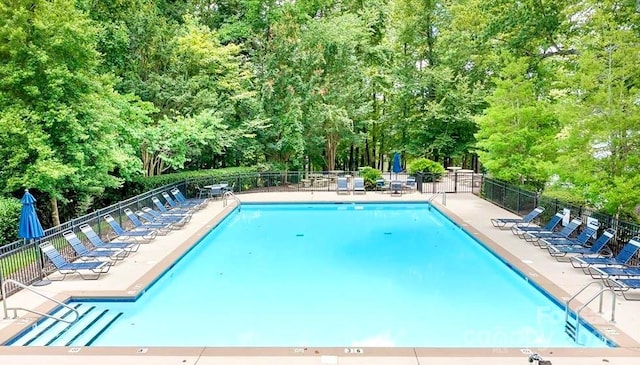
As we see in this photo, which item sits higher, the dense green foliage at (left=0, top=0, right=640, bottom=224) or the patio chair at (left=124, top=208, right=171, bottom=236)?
the dense green foliage at (left=0, top=0, right=640, bottom=224)

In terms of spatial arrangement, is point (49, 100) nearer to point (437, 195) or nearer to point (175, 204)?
point (175, 204)

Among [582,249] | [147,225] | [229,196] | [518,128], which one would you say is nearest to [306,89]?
[229,196]

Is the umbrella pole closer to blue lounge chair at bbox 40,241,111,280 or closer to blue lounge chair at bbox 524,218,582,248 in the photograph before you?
blue lounge chair at bbox 40,241,111,280

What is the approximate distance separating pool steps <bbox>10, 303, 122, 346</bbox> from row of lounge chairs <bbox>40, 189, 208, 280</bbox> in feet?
4.93

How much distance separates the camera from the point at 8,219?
36.7ft

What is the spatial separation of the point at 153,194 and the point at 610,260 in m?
13.8

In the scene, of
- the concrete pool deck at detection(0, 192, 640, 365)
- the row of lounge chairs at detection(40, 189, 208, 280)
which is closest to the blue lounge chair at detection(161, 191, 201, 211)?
the row of lounge chairs at detection(40, 189, 208, 280)

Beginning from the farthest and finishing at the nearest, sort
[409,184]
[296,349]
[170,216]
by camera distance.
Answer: [409,184] < [170,216] < [296,349]

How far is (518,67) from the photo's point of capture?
17.3 metres

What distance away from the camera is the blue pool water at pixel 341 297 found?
25.3ft

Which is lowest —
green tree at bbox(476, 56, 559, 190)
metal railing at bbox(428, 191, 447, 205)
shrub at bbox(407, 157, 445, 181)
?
metal railing at bbox(428, 191, 447, 205)

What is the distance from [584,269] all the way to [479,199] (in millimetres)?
10838

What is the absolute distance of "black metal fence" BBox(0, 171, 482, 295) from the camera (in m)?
8.98

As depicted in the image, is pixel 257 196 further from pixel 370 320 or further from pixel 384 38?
pixel 384 38
